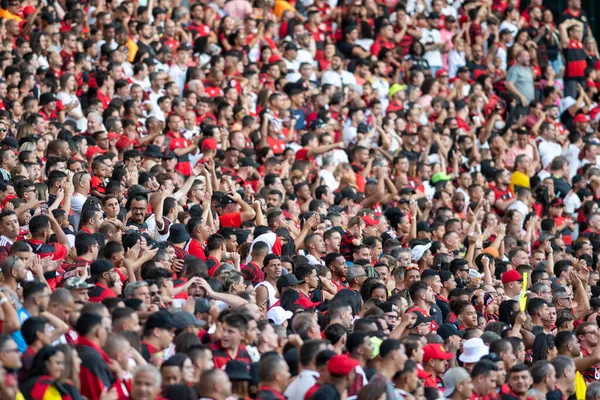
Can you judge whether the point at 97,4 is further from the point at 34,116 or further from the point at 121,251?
the point at 121,251

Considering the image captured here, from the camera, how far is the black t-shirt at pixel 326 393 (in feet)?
24.0

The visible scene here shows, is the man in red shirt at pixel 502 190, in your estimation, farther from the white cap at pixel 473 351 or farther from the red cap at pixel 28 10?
the white cap at pixel 473 351

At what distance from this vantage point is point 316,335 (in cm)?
856

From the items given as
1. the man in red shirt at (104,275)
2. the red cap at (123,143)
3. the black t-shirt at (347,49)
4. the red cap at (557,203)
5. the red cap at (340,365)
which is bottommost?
the red cap at (557,203)

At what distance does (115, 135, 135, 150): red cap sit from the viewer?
43.2 ft

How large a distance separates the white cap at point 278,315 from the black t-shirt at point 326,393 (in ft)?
6.30

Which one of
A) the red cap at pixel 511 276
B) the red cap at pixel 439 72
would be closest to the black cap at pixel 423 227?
the red cap at pixel 511 276

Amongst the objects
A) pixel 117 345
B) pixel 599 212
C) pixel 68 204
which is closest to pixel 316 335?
pixel 117 345

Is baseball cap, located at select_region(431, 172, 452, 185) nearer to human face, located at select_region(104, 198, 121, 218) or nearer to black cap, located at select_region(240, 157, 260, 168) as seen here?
black cap, located at select_region(240, 157, 260, 168)

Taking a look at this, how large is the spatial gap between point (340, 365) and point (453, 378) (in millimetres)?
1257

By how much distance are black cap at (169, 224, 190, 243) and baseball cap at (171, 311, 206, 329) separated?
103 inches

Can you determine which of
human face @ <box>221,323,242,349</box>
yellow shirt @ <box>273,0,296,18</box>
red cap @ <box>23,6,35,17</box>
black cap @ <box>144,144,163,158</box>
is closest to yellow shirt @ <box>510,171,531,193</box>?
yellow shirt @ <box>273,0,296,18</box>

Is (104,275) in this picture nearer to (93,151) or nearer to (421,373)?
(421,373)

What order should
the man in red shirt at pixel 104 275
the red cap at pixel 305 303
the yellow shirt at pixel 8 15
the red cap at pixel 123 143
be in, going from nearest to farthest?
→ the man in red shirt at pixel 104 275 → the red cap at pixel 305 303 → the red cap at pixel 123 143 → the yellow shirt at pixel 8 15
